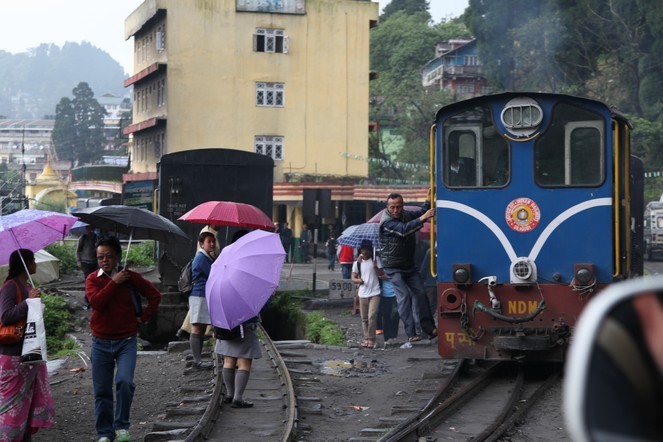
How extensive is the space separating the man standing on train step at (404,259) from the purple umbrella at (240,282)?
4.08 meters

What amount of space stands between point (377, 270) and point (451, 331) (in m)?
4.64

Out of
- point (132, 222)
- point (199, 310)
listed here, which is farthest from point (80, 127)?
point (132, 222)

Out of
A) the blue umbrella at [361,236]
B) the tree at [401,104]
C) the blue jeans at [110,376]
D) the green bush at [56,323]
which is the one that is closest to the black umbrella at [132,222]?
the blue jeans at [110,376]

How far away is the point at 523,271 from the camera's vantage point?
37.8 ft

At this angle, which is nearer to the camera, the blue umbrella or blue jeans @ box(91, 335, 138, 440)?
blue jeans @ box(91, 335, 138, 440)

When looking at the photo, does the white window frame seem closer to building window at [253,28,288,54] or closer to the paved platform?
building window at [253,28,288,54]

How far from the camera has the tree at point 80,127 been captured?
13225 centimetres

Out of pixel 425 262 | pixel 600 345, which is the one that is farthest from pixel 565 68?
pixel 600 345

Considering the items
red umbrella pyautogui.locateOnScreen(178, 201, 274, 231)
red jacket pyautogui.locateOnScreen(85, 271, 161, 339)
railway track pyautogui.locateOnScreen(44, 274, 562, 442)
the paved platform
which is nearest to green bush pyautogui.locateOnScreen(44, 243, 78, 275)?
the paved platform

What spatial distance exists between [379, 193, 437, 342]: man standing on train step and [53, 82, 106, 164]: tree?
121 metres

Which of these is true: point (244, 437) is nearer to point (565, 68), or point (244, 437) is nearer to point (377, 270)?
point (377, 270)

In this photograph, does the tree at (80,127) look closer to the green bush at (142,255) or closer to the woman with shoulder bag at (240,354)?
the green bush at (142,255)

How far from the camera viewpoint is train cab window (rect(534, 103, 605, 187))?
37.8 ft

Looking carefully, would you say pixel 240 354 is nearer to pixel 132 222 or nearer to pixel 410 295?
pixel 132 222
